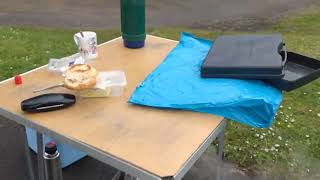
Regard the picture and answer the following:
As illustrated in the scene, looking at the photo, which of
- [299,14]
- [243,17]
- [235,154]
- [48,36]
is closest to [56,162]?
[235,154]

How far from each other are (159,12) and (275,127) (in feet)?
15.1

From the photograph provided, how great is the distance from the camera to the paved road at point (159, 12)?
20.6 feet

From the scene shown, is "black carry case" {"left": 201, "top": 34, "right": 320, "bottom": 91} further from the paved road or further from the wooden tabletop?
the paved road

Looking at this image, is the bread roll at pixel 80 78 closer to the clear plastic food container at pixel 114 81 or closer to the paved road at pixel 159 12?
the clear plastic food container at pixel 114 81

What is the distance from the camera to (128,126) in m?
1.34

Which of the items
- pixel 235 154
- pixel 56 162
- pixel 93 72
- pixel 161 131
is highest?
pixel 93 72

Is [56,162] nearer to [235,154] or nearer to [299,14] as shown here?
[235,154]

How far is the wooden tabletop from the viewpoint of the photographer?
3.89 feet

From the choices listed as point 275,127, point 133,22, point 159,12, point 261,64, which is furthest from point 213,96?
point 159,12

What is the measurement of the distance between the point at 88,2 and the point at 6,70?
4.26 m

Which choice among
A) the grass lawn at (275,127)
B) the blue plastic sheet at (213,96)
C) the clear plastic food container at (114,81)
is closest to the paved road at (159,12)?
the grass lawn at (275,127)

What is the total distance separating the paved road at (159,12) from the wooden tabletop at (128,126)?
456 centimetres

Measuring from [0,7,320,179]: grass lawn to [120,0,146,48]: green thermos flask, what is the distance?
1050 mm

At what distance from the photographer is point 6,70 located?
3.79 meters
